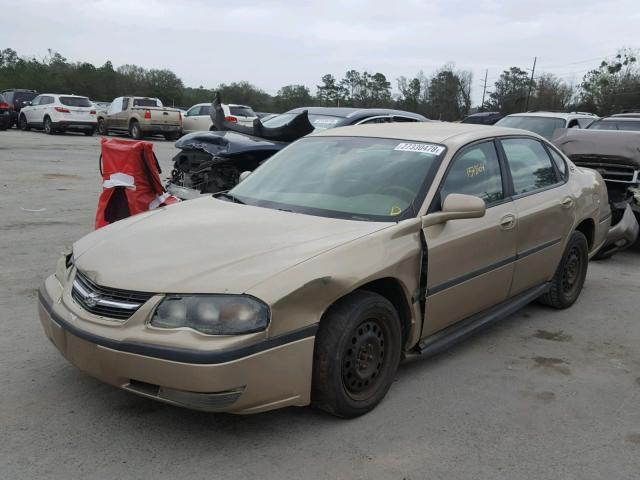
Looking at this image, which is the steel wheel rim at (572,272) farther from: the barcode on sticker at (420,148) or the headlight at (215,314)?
the headlight at (215,314)

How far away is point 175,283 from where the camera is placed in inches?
114

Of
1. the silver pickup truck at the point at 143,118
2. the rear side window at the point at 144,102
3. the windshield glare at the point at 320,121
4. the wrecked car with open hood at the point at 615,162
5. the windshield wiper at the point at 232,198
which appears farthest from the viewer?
the rear side window at the point at 144,102

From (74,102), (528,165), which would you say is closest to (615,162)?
(528,165)

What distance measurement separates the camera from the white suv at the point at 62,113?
23.8 metres

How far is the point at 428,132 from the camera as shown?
4375mm

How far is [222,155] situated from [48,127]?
19535 mm

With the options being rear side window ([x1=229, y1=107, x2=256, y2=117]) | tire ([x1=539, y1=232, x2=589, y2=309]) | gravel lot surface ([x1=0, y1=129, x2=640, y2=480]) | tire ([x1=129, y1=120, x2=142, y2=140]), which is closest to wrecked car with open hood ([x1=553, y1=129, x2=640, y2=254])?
tire ([x1=539, y1=232, x2=589, y2=309])

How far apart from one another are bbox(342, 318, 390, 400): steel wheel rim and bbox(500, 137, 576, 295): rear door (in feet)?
4.94

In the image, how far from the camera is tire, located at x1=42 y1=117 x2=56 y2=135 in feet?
78.9

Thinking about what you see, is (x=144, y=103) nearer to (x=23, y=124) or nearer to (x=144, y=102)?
(x=144, y=102)

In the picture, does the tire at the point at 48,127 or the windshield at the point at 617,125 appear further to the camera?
the tire at the point at 48,127

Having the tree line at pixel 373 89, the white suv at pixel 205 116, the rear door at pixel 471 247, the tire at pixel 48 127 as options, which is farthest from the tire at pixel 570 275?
the tree line at pixel 373 89

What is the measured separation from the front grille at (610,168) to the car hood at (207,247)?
539 centimetres

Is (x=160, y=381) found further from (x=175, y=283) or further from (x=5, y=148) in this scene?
(x=5, y=148)
